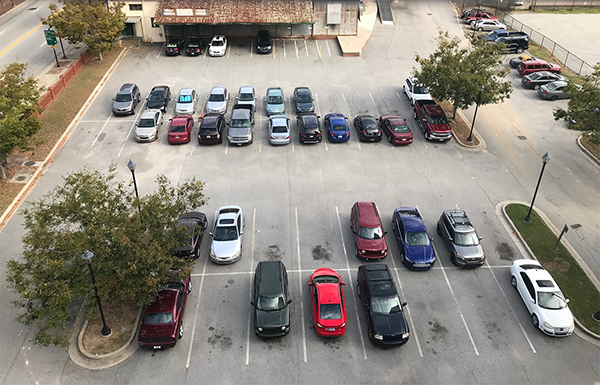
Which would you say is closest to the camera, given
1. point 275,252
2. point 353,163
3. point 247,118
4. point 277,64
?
point 275,252

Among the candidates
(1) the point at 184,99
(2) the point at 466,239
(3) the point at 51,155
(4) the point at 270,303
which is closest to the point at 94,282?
(4) the point at 270,303

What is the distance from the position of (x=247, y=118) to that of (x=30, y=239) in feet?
58.2

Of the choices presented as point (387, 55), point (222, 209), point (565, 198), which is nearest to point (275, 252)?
point (222, 209)

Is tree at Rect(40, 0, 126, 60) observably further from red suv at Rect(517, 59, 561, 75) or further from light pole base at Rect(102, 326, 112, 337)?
red suv at Rect(517, 59, 561, 75)

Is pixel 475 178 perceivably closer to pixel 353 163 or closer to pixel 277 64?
pixel 353 163

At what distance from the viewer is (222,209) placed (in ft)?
81.5

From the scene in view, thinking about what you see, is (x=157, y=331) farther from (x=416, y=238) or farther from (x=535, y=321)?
(x=535, y=321)

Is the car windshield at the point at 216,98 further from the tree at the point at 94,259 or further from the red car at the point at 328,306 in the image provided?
the red car at the point at 328,306

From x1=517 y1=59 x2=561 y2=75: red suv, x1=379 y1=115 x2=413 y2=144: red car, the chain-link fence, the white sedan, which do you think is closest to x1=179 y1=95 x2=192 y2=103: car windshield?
x1=379 y1=115 x2=413 y2=144: red car

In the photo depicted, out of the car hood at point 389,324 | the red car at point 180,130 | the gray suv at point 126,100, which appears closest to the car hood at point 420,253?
the car hood at point 389,324

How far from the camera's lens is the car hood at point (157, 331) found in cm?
1852

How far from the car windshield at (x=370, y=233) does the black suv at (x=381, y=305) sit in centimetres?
205

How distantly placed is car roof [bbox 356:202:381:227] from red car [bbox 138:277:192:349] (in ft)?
30.2

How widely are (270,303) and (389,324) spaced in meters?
4.84
